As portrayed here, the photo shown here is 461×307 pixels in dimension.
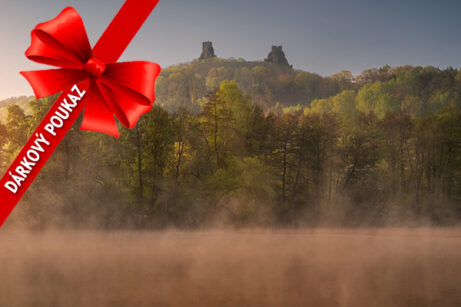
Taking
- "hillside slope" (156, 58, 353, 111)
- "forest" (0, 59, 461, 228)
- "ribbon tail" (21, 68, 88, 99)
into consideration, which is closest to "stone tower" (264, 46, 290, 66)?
"hillside slope" (156, 58, 353, 111)

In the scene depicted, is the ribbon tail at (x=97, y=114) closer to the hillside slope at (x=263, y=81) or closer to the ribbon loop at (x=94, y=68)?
the ribbon loop at (x=94, y=68)

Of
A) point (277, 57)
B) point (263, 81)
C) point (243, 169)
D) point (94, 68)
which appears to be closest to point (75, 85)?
point (94, 68)

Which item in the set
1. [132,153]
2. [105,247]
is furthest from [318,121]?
[105,247]

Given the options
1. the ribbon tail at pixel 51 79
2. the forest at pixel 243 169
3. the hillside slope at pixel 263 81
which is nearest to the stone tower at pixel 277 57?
the hillside slope at pixel 263 81

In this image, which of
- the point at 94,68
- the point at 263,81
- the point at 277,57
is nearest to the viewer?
the point at 94,68

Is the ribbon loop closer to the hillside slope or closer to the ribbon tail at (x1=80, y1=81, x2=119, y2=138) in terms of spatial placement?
the ribbon tail at (x1=80, y1=81, x2=119, y2=138)

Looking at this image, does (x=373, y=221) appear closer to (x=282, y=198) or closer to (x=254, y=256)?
(x=282, y=198)

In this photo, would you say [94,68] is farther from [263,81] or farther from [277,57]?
[277,57]
